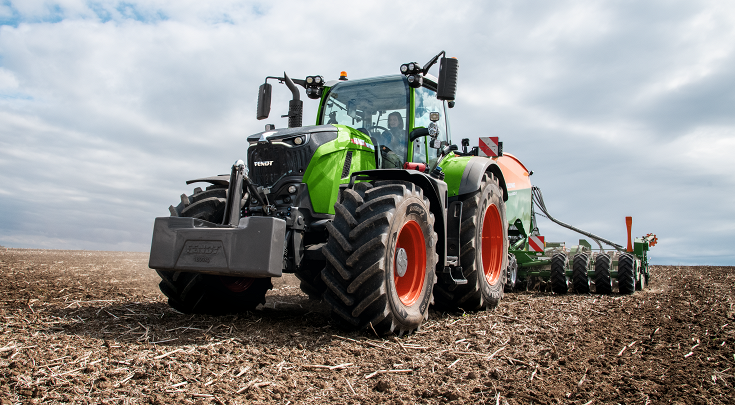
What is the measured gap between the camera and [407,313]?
4844 millimetres

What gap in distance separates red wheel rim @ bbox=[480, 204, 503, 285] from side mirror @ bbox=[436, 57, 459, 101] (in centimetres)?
244

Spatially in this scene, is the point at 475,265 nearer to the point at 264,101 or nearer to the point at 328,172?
the point at 328,172

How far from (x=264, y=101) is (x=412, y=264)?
2.98m

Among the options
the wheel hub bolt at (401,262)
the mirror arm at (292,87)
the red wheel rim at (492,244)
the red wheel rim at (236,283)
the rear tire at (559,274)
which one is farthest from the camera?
the rear tire at (559,274)

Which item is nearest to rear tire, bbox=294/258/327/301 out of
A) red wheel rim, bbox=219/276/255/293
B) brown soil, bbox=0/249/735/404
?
brown soil, bbox=0/249/735/404

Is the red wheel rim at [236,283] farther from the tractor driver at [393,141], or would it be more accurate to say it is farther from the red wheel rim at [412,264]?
the tractor driver at [393,141]

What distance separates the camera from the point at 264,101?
6750 millimetres

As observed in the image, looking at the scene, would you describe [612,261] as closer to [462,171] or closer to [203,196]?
[462,171]

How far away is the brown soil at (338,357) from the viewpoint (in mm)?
3355

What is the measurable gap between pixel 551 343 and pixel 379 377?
2121 millimetres

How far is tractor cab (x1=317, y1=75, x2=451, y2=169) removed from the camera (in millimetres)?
6305

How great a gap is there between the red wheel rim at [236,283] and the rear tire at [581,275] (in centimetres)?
618

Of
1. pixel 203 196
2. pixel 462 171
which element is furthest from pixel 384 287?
pixel 462 171

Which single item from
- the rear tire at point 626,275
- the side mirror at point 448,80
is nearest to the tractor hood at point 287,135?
the side mirror at point 448,80
